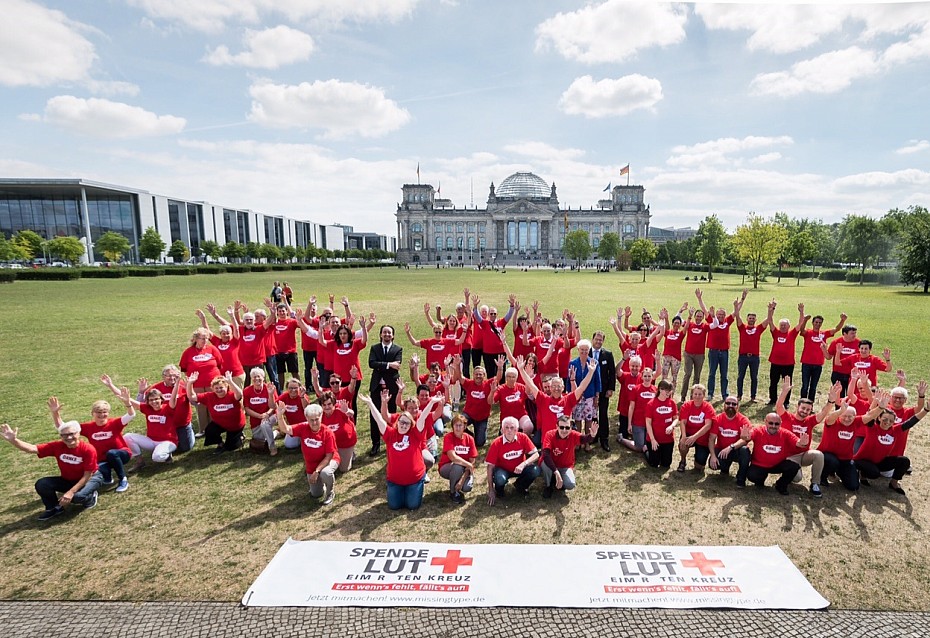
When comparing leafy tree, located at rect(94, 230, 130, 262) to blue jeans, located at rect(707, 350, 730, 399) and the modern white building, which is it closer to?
the modern white building

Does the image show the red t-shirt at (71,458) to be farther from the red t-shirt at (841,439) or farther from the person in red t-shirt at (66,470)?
the red t-shirt at (841,439)

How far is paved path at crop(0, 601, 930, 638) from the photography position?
436cm

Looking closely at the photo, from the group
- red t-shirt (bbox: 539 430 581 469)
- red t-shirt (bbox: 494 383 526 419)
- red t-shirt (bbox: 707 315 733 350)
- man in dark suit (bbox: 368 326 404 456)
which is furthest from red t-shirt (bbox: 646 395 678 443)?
man in dark suit (bbox: 368 326 404 456)

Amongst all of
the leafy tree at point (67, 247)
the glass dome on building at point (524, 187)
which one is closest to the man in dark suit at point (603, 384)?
the leafy tree at point (67, 247)

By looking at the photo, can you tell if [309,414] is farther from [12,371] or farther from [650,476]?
[12,371]

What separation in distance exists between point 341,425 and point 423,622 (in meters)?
3.51

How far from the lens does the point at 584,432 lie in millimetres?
8875

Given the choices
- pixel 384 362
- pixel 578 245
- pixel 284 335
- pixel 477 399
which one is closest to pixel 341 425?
pixel 384 362

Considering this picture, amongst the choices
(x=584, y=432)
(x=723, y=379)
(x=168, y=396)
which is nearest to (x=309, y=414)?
(x=168, y=396)

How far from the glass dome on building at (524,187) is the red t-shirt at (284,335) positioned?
14807 cm

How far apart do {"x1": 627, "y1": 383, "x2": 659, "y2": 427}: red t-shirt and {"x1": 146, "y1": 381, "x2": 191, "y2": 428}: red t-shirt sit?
25.6 feet

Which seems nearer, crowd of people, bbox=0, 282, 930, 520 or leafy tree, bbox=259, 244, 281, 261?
crowd of people, bbox=0, 282, 930, 520

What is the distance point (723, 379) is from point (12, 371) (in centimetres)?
1892

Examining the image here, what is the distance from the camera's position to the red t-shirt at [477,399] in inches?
333
